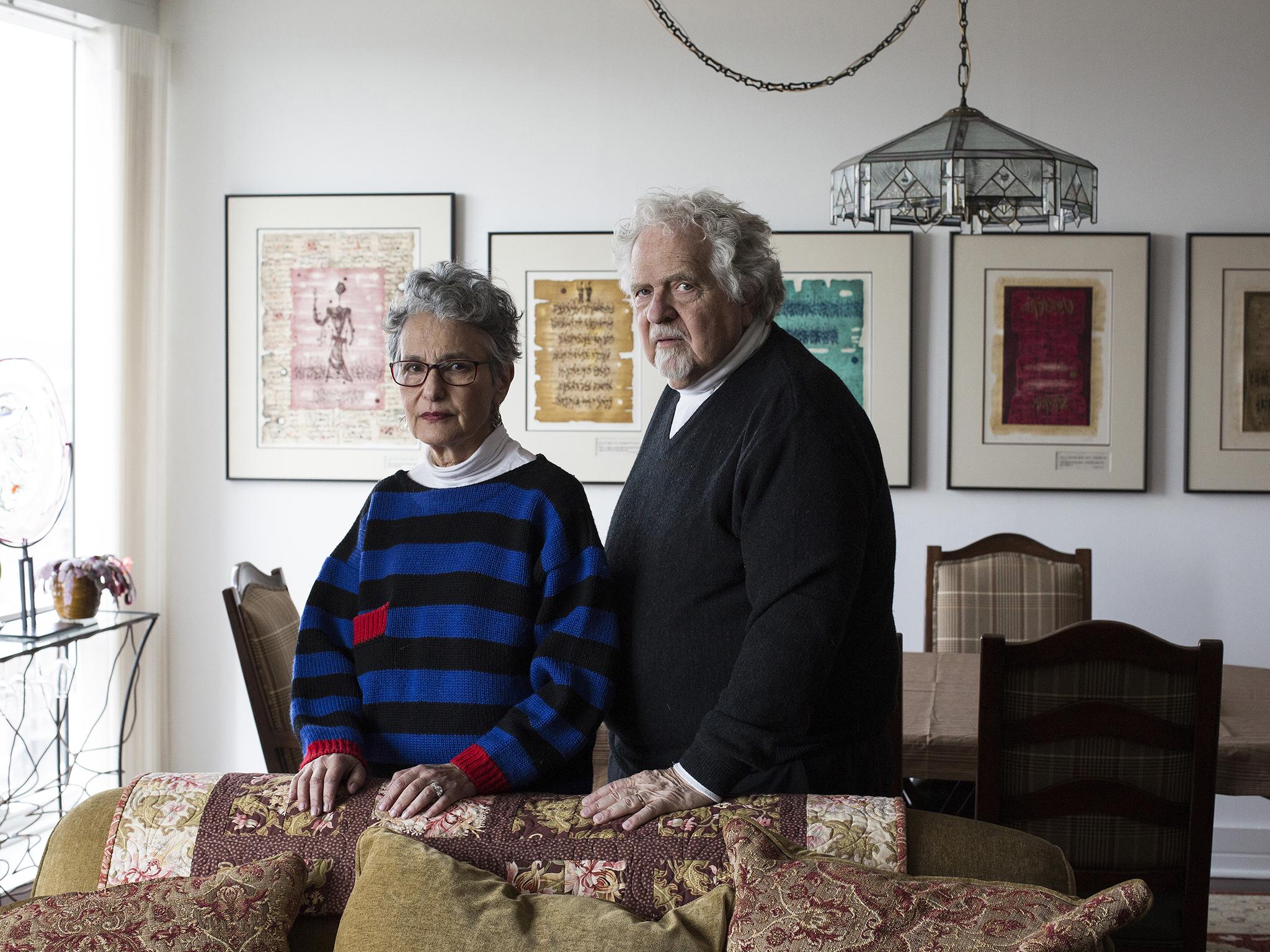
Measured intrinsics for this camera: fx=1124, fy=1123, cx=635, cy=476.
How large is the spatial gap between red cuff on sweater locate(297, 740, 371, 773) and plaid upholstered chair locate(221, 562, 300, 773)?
1025 mm

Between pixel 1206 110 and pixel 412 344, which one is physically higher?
pixel 1206 110

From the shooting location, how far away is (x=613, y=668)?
1.51 metres

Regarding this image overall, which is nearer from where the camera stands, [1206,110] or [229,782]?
[229,782]

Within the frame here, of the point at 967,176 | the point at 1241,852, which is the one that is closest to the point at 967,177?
the point at 967,176

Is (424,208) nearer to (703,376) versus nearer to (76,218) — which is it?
(76,218)

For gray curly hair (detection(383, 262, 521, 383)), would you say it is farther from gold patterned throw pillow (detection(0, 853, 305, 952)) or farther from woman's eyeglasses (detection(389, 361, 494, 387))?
gold patterned throw pillow (detection(0, 853, 305, 952))

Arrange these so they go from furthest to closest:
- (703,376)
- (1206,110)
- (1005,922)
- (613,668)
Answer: (1206,110)
(703,376)
(613,668)
(1005,922)

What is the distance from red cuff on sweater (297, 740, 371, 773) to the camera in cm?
149

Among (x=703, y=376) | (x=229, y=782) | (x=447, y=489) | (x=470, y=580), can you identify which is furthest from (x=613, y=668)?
(x=229, y=782)

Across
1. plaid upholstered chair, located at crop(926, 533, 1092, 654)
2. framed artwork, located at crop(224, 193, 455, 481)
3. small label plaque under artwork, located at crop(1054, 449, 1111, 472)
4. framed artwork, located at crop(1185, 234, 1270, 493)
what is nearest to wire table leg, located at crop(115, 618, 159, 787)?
framed artwork, located at crop(224, 193, 455, 481)

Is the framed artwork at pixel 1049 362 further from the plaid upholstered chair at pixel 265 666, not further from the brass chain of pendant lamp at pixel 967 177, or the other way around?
the plaid upholstered chair at pixel 265 666

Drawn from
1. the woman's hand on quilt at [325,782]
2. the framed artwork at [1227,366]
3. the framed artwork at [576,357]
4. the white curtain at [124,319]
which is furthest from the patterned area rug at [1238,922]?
the white curtain at [124,319]

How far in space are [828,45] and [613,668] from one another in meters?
2.76

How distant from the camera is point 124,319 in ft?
12.0
